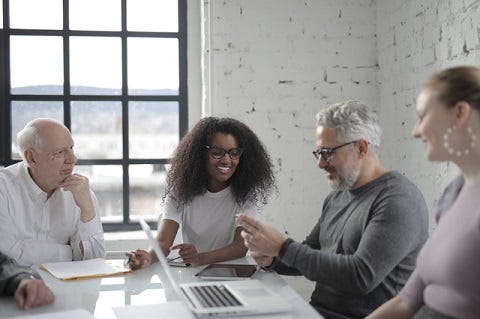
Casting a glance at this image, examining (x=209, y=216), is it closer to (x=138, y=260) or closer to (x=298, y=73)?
(x=138, y=260)

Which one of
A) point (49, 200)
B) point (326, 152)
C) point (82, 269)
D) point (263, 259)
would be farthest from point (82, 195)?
point (326, 152)

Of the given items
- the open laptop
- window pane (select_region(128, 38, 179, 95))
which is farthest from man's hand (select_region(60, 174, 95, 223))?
window pane (select_region(128, 38, 179, 95))

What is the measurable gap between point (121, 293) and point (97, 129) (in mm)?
1991

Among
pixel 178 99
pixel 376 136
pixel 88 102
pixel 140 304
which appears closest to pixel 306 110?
pixel 178 99

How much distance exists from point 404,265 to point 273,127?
1813mm

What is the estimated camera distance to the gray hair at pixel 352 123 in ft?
6.36

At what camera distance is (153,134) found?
146 inches

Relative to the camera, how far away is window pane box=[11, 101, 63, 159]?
140 inches

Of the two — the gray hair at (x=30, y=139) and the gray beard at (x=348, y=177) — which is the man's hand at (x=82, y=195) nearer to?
the gray hair at (x=30, y=139)

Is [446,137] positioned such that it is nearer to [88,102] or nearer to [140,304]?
[140,304]

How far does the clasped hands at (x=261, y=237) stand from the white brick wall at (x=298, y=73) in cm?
169

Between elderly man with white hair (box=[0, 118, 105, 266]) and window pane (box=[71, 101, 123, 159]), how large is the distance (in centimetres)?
105

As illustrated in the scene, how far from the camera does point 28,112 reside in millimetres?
3576

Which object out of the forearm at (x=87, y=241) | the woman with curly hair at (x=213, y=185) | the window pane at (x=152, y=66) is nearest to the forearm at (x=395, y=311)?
Result: the woman with curly hair at (x=213, y=185)
